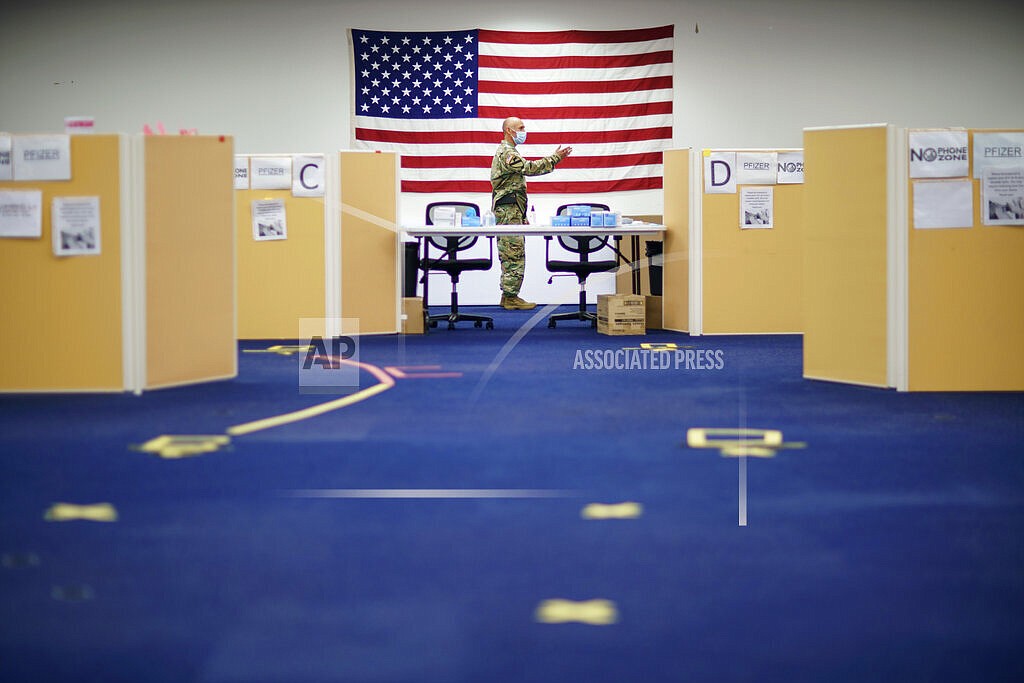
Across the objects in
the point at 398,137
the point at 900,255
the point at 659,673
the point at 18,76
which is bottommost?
the point at 659,673

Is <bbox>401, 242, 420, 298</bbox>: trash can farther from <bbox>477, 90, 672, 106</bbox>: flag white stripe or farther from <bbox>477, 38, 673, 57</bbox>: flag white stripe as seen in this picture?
<bbox>477, 38, 673, 57</bbox>: flag white stripe

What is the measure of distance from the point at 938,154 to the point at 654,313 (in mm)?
3542

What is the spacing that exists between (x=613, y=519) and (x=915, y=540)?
0.60 m

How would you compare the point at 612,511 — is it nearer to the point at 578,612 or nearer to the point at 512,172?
the point at 578,612

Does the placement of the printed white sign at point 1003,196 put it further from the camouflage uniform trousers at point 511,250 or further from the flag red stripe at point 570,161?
the flag red stripe at point 570,161

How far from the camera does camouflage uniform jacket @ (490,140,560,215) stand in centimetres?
809

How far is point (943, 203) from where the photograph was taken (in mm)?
4230

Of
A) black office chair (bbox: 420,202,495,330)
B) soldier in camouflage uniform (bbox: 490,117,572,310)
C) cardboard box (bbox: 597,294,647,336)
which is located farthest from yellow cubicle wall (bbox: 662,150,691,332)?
black office chair (bbox: 420,202,495,330)

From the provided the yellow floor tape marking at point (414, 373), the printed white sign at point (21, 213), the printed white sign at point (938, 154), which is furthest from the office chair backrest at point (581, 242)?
the printed white sign at point (21, 213)

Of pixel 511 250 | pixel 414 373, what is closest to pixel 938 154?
pixel 414 373

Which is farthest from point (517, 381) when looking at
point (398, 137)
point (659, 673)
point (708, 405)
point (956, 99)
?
point (956, 99)

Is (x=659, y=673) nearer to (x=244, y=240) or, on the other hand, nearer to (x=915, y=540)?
(x=915, y=540)

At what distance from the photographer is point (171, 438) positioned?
320 cm

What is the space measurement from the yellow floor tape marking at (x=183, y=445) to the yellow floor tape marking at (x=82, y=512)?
1.82ft
